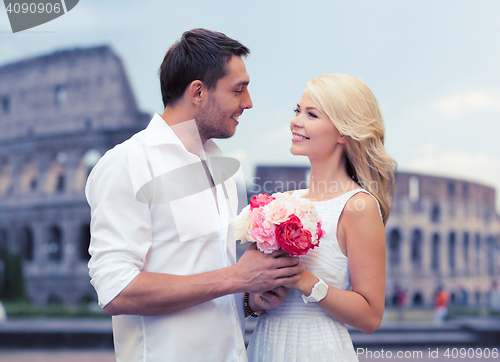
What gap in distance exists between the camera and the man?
176 centimetres

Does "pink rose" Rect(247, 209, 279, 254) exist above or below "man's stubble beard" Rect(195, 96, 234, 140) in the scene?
below

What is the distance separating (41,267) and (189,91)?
2591cm

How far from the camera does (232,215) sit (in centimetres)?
229

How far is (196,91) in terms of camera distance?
2221 mm

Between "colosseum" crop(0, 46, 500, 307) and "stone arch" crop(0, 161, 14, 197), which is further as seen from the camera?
"stone arch" crop(0, 161, 14, 197)

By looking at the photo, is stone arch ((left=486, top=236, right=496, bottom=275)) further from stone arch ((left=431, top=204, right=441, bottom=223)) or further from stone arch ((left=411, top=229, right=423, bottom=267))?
stone arch ((left=411, top=229, right=423, bottom=267))

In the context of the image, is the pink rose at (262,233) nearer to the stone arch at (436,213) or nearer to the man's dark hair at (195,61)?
the man's dark hair at (195,61)

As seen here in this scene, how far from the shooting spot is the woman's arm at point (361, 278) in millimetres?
2023

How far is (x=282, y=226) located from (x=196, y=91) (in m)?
0.89

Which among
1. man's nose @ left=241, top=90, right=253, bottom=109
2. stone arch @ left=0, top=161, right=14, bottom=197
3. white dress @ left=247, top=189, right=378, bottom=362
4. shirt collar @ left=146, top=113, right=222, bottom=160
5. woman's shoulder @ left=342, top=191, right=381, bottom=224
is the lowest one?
stone arch @ left=0, top=161, right=14, bottom=197

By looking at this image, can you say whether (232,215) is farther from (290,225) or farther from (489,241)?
(489,241)

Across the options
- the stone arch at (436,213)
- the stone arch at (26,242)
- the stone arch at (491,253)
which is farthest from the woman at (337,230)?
the stone arch at (491,253)

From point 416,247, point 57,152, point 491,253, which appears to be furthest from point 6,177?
point 491,253

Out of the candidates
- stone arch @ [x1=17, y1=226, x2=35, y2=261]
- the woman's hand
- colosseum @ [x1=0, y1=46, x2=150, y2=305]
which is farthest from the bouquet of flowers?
stone arch @ [x1=17, y1=226, x2=35, y2=261]
